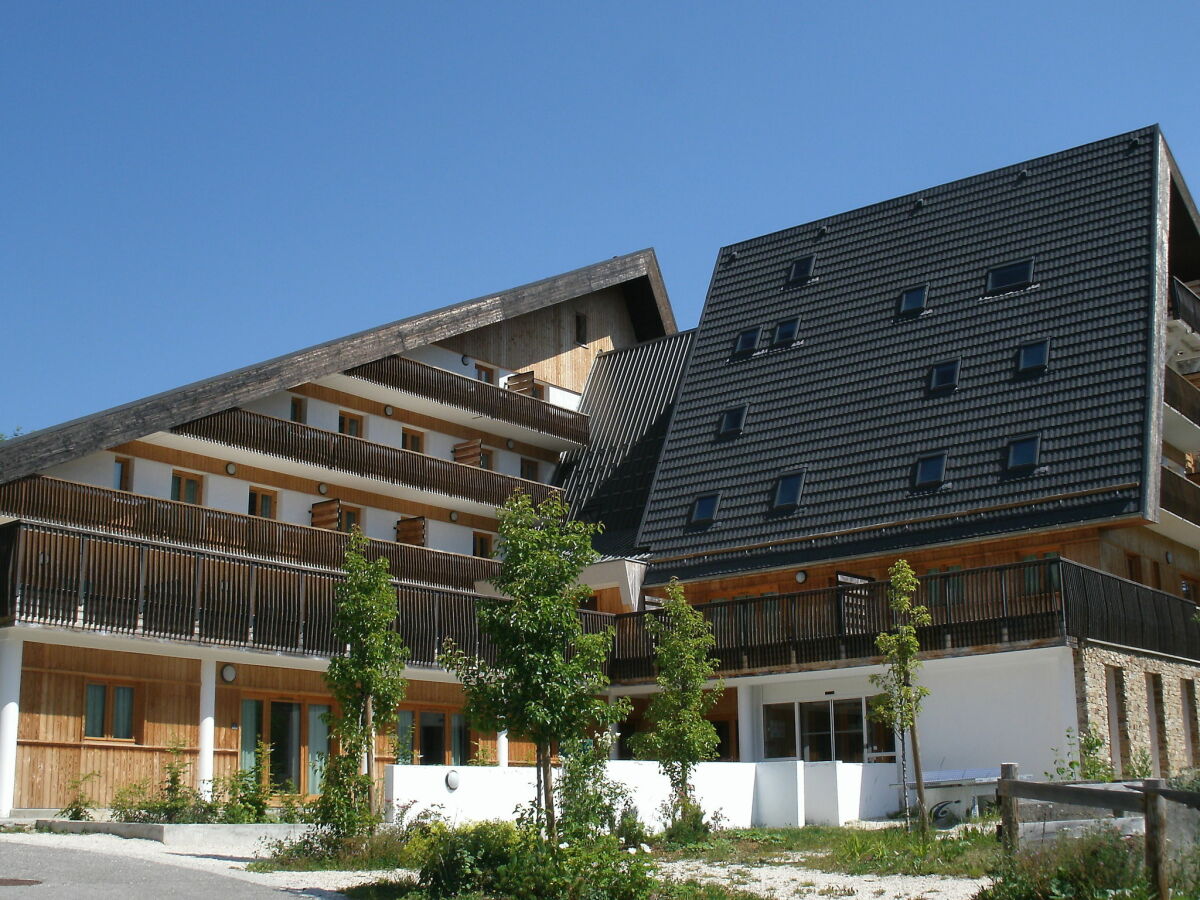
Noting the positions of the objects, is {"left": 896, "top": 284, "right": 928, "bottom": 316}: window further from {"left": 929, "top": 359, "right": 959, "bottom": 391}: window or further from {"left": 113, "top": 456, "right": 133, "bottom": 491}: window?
{"left": 113, "top": 456, "right": 133, "bottom": 491}: window

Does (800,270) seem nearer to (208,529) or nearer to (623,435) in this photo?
(623,435)

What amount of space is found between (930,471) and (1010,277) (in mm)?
5297

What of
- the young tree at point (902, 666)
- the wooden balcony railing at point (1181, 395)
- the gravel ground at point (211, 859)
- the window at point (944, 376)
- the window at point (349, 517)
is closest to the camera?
the gravel ground at point (211, 859)

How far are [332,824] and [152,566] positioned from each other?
7844 millimetres

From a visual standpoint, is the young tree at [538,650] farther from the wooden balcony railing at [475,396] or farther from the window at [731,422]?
the wooden balcony railing at [475,396]

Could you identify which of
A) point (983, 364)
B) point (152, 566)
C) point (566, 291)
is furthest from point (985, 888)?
point (566, 291)

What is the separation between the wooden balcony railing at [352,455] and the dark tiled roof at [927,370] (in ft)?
14.4

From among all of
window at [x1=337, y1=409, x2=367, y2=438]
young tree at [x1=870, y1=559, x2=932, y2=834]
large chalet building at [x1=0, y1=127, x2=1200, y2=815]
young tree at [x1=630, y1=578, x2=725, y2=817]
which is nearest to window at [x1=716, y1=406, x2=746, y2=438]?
large chalet building at [x1=0, y1=127, x2=1200, y2=815]

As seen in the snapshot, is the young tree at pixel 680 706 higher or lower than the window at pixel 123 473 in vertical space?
lower

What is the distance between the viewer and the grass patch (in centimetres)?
1675

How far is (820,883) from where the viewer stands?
1620 centimetres

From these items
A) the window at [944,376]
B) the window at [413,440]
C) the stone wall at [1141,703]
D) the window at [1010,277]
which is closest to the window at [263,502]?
the window at [413,440]

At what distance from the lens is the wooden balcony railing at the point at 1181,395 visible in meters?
30.3

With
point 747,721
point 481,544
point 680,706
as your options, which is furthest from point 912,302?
point 680,706
